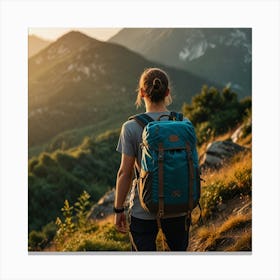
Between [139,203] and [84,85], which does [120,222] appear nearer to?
[139,203]

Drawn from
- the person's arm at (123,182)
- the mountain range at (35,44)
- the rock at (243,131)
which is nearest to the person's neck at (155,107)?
the person's arm at (123,182)

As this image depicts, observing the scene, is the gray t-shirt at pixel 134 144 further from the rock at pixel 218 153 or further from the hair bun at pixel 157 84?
the rock at pixel 218 153

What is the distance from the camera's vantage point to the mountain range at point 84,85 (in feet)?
23.0

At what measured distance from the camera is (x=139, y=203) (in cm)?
297

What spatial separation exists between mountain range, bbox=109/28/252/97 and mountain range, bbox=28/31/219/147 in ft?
0.62

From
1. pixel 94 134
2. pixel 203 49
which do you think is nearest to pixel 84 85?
pixel 94 134

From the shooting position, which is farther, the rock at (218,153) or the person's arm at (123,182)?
the rock at (218,153)

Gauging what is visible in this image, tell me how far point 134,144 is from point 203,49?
4.34 metres

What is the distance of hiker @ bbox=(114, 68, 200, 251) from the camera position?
292 cm
